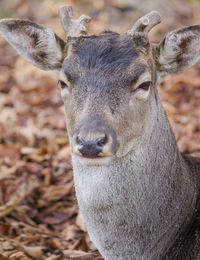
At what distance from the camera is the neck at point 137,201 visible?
4.68m

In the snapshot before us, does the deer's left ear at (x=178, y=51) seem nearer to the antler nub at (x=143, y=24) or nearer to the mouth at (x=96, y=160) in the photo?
the antler nub at (x=143, y=24)

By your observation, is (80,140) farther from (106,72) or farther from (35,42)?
(35,42)

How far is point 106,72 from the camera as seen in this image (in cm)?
458

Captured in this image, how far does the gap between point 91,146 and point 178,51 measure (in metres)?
1.66

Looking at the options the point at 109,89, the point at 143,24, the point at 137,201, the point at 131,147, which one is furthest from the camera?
the point at 143,24

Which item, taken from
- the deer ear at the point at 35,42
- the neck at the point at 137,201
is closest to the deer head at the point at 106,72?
the deer ear at the point at 35,42

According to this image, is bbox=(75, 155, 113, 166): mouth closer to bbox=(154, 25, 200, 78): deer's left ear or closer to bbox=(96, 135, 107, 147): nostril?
bbox=(96, 135, 107, 147): nostril

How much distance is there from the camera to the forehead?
15.2ft

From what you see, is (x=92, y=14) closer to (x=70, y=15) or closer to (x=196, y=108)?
(x=196, y=108)

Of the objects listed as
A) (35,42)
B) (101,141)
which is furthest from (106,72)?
(35,42)

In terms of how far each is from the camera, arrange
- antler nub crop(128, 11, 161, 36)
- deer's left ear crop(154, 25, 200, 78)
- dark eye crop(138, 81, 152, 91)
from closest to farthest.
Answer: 1. dark eye crop(138, 81, 152, 91)
2. antler nub crop(128, 11, 161, 36)
3. deer's left ear crop(154, 25, 200, 78)

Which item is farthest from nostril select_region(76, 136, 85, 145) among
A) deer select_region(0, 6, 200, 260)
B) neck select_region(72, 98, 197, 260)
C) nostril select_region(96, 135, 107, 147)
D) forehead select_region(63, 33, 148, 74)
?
forehead select_region(63, 33, 148, 74)

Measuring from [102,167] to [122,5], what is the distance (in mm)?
10113

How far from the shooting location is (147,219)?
4789 mm
